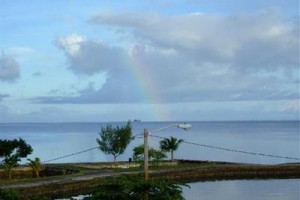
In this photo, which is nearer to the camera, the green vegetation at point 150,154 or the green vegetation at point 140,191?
the green vegetation at point 140,191

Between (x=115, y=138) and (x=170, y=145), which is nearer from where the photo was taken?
(x=115, y=138)

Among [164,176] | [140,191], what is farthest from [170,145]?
Result: [140,191]

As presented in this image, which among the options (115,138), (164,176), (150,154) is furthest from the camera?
(115,138)

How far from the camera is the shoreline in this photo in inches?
1945

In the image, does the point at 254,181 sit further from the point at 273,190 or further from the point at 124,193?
the point at 124,193

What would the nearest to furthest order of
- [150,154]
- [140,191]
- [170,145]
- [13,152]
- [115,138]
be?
[140,191], [13,152], [150,154], [115,138], [170,145]

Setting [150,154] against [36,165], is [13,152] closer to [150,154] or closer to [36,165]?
[36,165]

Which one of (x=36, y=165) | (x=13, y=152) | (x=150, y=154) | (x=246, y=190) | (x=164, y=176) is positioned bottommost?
(x=246, y=190)

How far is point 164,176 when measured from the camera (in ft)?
163

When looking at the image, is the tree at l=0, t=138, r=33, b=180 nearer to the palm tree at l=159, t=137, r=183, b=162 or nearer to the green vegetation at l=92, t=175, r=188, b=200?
the palm tree at l=159, t=137, r=183, b=162

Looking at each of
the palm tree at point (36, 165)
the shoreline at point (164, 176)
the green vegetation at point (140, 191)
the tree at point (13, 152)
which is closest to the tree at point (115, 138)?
the shoreline at point (164, 176)

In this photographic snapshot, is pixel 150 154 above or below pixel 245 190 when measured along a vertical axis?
Answer: above

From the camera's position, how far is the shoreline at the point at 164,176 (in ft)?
162

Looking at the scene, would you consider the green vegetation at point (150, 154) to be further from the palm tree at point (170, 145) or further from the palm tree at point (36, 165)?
the palm tree at point (36, 165)
